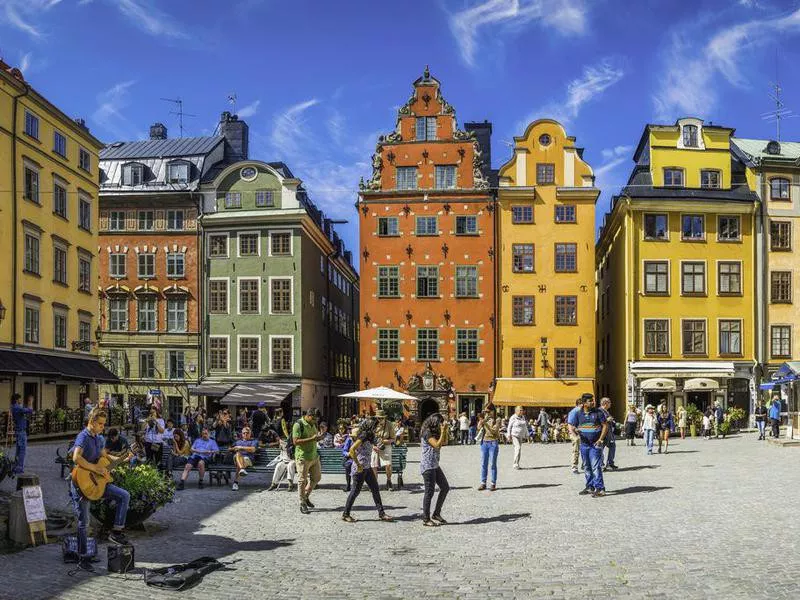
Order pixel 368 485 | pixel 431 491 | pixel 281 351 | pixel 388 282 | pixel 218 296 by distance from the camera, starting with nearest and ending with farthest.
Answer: pixel 431 491 < pixel 368 485 < pixel 388 282 < pixel 281 351 < pixel 218 296

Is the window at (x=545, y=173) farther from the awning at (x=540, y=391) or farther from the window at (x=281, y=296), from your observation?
the window at (x=281, y=296)

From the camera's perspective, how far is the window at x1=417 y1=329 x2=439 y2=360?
4947 centimetres

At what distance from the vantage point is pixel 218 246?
171 feet

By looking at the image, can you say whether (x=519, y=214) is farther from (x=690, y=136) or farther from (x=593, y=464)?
(x=593, y=464)

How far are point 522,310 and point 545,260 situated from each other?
2847 mm

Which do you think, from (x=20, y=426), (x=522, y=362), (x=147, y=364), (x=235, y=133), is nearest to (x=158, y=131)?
(x=235, y=133)

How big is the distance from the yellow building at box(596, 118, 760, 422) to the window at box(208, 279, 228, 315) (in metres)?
21.3

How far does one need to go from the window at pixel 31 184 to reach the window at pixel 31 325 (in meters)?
4.53

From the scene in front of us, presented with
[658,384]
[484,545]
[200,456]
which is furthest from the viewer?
[658,384]

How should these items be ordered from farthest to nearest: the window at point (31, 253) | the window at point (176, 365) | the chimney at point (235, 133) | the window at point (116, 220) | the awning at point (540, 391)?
the chimney at point (235, 133), the window at point (116, 220), the window at point (176, 365), the awning at point (540, 391), the window at point (31, 253)

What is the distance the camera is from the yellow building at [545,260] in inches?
1930

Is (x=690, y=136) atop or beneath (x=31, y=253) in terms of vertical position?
atop

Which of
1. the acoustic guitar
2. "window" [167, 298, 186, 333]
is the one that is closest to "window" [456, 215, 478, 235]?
"window" [167, 298, 186, 333]

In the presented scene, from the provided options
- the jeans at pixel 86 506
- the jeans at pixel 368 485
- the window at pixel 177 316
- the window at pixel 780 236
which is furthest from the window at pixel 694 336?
the jeans at pixel 86 506
